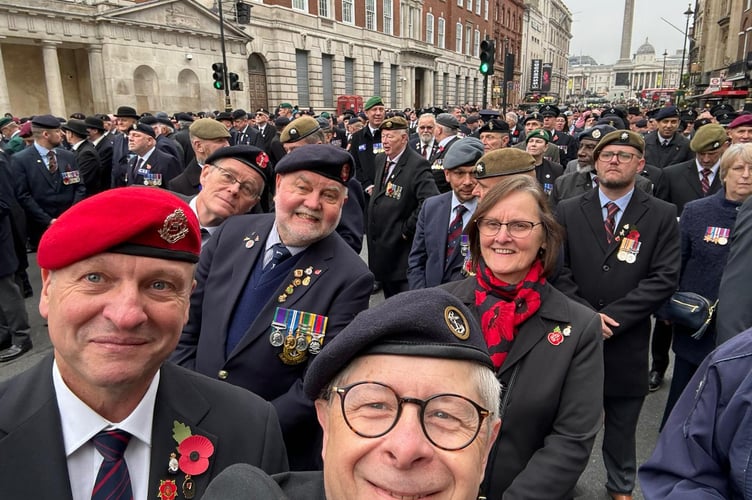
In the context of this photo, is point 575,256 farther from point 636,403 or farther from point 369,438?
point 369,438

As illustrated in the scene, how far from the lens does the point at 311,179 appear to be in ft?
8.09

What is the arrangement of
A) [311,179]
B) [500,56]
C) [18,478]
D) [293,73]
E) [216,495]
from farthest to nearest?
[500,56], [293,73], [311,179], [18,478], [216,495]

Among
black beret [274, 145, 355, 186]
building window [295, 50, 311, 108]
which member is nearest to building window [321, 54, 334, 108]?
building window [295, 50, 311, 108]

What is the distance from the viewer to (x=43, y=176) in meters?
6.48

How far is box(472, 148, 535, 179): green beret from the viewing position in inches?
120

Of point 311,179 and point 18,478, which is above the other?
point 311,179

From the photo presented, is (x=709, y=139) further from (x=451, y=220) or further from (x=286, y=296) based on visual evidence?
(x=286, y=296)

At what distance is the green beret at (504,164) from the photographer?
120 inches

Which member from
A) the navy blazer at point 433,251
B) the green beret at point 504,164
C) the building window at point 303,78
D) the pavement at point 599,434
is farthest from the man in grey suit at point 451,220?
the building window at point 303,78

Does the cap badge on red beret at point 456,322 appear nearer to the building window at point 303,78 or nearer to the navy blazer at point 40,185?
the navy blazer at point 40,185

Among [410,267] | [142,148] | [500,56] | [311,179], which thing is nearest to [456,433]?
[311,179]

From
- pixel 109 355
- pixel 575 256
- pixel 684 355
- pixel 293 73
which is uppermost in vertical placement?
pixel 293 73

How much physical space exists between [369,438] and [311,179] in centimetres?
161

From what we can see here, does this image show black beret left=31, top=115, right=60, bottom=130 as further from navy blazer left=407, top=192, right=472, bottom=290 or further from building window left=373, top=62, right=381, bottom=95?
building window left=373, top=62, right=381, bottom=95
